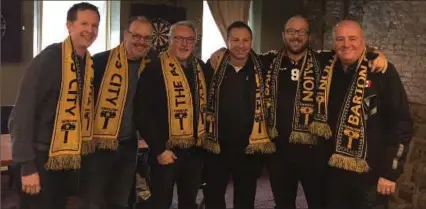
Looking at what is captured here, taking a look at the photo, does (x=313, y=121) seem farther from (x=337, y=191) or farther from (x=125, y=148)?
(x=125, y=148)

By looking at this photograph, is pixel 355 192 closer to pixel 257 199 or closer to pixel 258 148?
pixel 258 148

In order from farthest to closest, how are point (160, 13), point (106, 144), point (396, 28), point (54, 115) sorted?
1. point (160, 13)
2. point (396, 28)
3. point (106, 144)
4. point (54, 115)

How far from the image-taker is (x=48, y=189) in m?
1.87

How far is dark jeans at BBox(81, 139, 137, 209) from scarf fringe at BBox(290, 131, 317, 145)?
77cm

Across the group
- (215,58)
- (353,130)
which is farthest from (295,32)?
(353,130)

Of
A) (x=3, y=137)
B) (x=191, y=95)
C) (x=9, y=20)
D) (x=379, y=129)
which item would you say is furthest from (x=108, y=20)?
(x=379, y=129)

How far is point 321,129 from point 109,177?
102 cm

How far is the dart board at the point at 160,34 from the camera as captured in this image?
3901 mm

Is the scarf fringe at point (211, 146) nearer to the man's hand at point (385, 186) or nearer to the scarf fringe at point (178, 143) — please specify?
the scarf fringe at point (178, 143)

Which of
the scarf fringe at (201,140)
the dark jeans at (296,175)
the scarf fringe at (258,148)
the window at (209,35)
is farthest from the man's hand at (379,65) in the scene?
the window at (209,35)

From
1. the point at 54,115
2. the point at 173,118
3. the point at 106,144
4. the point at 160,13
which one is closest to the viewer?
the point at 54,115

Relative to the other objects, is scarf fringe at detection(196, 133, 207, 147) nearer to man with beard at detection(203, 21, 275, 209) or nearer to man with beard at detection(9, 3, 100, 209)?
man with beard at detection(203, 21, 275, 209)

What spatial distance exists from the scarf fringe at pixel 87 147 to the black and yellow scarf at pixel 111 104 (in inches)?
1.7

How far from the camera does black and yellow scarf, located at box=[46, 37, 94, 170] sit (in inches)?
73.3
